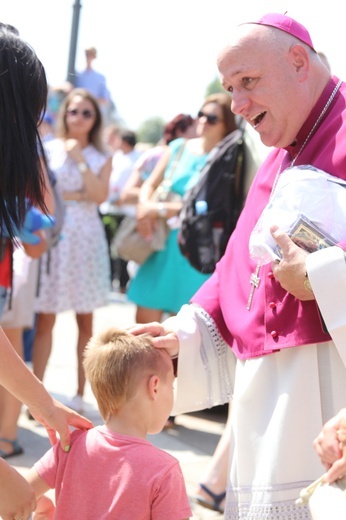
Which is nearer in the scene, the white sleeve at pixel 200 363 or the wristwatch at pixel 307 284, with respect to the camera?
the wristwatch at pixel 307 284

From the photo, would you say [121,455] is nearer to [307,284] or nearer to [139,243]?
[307,284]

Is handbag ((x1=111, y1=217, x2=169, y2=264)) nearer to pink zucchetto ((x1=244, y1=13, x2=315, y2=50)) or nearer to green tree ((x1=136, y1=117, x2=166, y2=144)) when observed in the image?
pink zucchetto ((x1=244, y1=13, x2=315, y2=50))

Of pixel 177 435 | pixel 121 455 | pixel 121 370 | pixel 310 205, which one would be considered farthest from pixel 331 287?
pixel 177 435

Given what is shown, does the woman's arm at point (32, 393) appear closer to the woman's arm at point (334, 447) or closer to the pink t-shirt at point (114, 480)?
the pink t-shirt at point (114, 480)

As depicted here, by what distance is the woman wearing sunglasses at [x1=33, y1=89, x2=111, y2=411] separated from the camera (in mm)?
5906

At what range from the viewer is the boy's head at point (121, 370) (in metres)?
2.62

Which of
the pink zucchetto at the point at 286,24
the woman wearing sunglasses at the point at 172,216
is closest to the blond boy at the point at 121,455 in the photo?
the pink zucchetto at the point at 286,24

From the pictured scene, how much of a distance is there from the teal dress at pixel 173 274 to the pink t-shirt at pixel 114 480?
306 centimetres

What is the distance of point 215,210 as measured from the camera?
479 cm

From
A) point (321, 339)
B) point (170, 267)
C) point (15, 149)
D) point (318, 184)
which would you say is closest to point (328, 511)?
point (321, 339)

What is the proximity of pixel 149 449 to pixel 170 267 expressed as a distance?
3.23 metres

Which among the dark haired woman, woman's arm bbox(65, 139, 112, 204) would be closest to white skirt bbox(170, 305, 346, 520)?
the dark haired woman

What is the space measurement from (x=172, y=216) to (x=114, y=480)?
3.25 meters

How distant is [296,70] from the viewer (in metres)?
2.68
